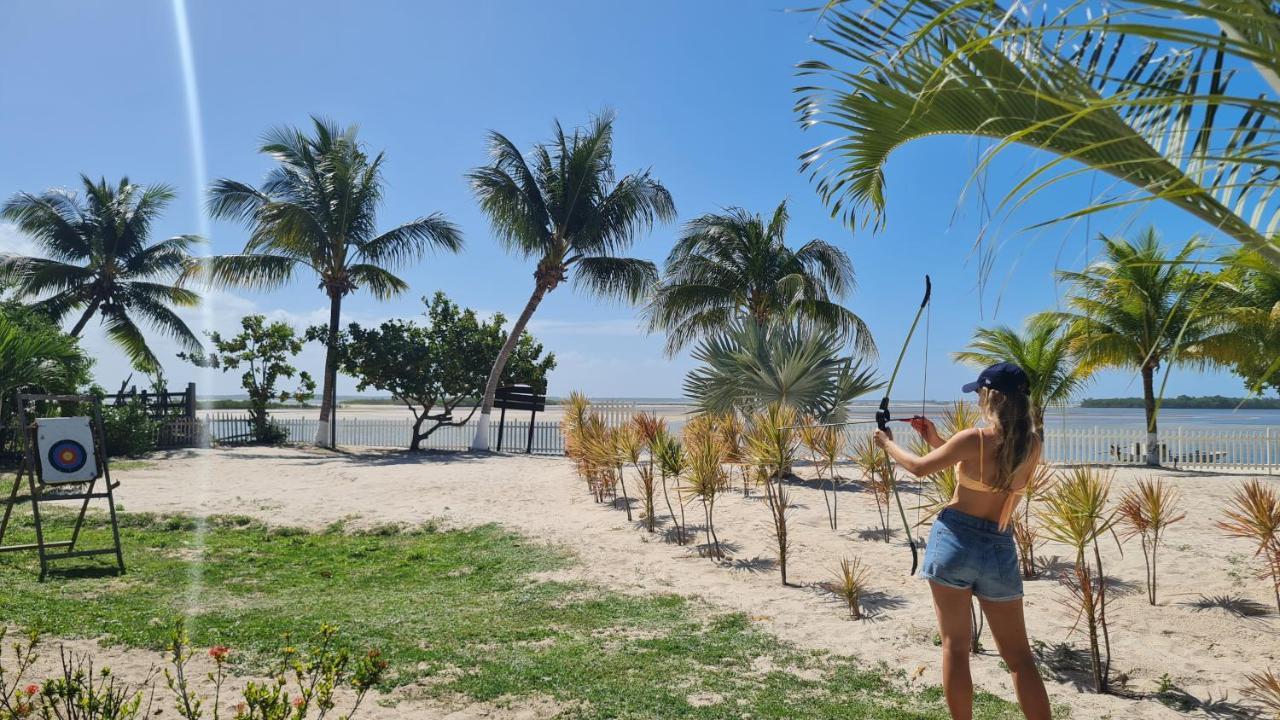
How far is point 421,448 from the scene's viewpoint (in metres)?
23.8

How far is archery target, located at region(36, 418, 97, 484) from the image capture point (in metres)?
A: 7.51

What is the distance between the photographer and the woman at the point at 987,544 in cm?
320

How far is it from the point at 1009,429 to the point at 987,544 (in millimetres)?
496

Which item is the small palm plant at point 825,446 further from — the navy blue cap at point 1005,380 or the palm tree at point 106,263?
the palm tree at point 106,263

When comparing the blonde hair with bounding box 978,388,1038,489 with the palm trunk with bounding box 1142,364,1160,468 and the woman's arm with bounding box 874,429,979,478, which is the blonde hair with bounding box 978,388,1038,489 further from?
the palm trunk with bounding box 1142,364,1160,468

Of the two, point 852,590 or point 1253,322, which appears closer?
point 852,590

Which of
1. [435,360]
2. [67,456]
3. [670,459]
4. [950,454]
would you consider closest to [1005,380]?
[950,454]

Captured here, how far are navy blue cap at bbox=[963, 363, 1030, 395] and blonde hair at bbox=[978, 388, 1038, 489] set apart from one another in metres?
0.02

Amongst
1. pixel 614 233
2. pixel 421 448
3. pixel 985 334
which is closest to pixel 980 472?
pixel 985 334

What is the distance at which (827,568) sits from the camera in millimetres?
7344

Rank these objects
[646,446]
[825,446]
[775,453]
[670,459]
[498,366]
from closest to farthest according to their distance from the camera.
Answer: [775,453] < [670,459] < [825,446] < [646,446] < [498,366]

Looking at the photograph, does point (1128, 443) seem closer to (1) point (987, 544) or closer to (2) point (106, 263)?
(1) point (987, 544)

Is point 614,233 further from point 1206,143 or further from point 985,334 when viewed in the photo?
point 1206,143

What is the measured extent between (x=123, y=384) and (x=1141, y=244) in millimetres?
26999
